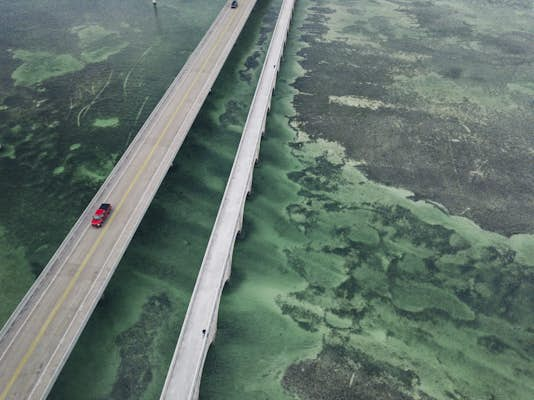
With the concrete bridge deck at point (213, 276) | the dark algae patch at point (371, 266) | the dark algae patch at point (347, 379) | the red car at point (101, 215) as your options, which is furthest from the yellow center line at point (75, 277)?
the dark algae patch at point (347, 379)

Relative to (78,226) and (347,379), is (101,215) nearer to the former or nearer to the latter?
(78,226)

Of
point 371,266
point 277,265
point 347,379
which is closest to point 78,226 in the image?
point 277,265

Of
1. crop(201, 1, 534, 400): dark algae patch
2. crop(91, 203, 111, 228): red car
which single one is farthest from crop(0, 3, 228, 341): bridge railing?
crop(201, 1, 534, 400): dark algae patch

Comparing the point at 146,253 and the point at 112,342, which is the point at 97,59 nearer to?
the point at 146,253

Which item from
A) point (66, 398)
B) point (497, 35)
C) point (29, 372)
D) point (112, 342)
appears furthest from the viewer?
point (497, 35)

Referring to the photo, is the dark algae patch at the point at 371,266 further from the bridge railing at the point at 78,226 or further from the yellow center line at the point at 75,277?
the bridge railing at the point at 78,226

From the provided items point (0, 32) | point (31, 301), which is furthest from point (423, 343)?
point (0, 32)
